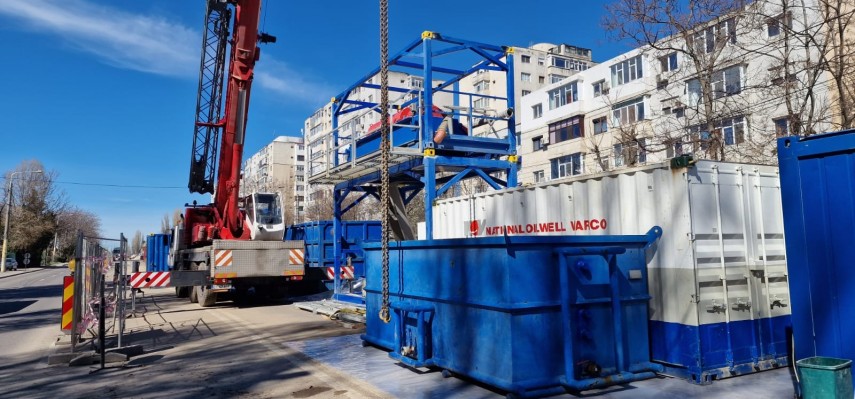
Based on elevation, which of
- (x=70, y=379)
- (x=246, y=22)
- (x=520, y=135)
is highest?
(x=520, y=135)

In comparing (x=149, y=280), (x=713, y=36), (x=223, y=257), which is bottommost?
(x=149, y=280)

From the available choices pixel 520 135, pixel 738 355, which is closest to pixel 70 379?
pixel 738 355

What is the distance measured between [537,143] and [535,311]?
42334 millimetres

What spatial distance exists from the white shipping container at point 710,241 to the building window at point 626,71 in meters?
32.1

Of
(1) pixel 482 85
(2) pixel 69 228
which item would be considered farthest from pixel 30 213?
(1) pixel 482 85

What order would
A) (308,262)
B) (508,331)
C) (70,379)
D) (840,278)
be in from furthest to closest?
(308,262)
(70,379)
(508,331)
(840,278)

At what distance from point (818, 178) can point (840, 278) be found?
887 mm

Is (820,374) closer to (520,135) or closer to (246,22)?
(246,22)

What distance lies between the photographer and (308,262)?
693 inches

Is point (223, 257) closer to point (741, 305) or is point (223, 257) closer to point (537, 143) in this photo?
point (741, 305)

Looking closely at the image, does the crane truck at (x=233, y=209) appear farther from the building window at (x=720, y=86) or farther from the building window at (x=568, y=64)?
the building window at (x=568, y=64)

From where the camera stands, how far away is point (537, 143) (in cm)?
4675

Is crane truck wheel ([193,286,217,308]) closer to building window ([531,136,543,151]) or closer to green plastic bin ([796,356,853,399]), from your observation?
green plastic bin ([796,356,853,399])

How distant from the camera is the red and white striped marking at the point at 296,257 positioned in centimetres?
1541
